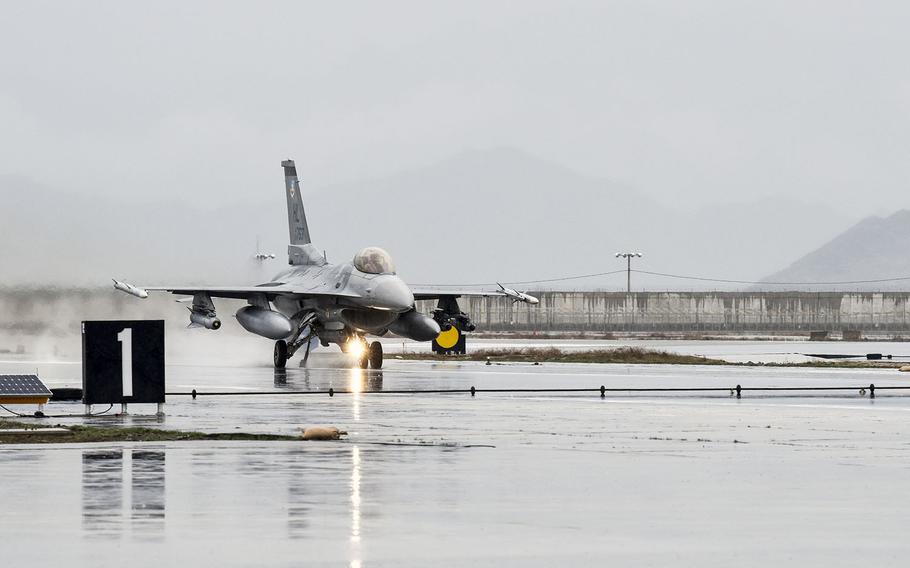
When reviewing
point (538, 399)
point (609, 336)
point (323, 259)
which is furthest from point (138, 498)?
point (609, 336)

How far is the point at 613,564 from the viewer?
34.9 ft

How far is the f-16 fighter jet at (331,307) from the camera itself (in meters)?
49.5

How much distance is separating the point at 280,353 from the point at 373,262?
5217 mm

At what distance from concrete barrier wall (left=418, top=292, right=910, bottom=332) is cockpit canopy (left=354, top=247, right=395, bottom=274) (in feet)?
284

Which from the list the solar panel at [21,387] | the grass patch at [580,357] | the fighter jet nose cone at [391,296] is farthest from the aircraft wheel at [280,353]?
the solar panel at [21,387]

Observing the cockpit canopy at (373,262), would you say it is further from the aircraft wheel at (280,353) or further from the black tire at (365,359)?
the aircraft wheel at (280,353)

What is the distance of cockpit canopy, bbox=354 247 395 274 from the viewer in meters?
49.8

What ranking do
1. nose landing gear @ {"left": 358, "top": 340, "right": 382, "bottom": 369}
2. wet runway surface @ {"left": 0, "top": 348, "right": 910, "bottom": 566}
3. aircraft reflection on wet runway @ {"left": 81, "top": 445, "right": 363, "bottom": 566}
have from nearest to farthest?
wet runway surface @ {"left": 0, "top": 348, "right": 910, "bottom": 566}
aircraft reflection on wet runway @ {"left": 81, "top": 445, "right": 363, "bottom": 566}
nose landing gear @ {"left": 358, "top": 340, "right": 382, "bottom": 369}

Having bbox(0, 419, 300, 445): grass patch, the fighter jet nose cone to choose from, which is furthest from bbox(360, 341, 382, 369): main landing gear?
bbox(0, 419, 300, 445): grass patch

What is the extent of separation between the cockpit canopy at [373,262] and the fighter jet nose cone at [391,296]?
2.28 feet

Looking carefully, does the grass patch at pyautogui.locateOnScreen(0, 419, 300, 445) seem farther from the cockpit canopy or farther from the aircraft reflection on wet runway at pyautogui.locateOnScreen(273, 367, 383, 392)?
the cockpit canopy

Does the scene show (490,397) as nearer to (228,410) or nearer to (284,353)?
(228,410)

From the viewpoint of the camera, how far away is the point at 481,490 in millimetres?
15359

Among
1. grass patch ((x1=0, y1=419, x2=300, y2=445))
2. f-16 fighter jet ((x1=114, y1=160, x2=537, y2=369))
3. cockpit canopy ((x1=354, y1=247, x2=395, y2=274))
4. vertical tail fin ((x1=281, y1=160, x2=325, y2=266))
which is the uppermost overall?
vertical tail fin ((x1=281, y1=160, x2=325, y2=266))
